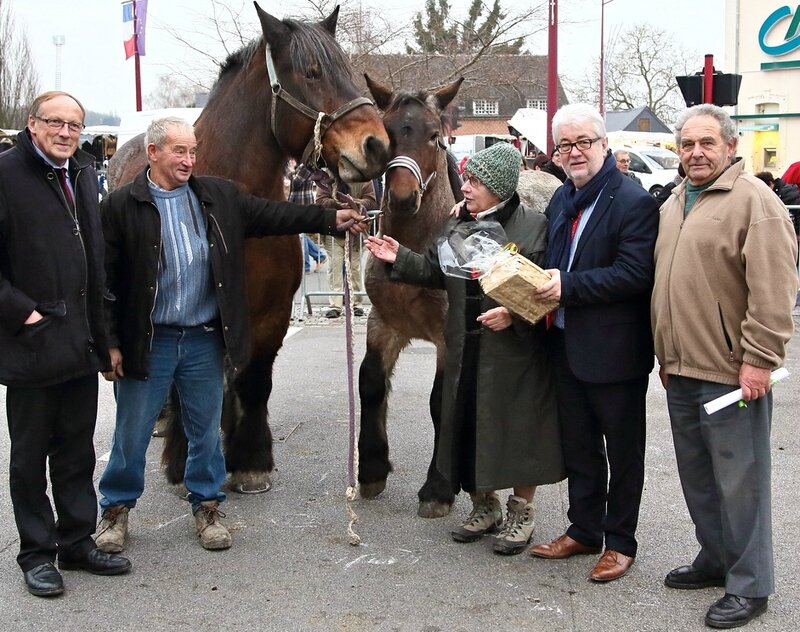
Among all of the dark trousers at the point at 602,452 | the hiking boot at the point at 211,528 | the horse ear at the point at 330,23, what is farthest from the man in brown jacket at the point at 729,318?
the hiking boot at the point at 211,528

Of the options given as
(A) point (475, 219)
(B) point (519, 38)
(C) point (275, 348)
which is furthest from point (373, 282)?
(B) point (519, 38)

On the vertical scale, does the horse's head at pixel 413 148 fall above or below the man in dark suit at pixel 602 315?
above

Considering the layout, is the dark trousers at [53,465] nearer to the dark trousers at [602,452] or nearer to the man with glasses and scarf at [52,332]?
the man with glasses and scarf at [52,332]

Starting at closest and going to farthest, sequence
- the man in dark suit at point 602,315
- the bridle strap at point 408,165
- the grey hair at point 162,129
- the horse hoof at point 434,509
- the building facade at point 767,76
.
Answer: the man in dark suit at point 602,315 < the grey hair at point 162,129 < the bridle strap at point 408,165 < the horse hoof at point 434,509 < the building facade at point 767,76

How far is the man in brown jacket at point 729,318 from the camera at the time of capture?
124 inches

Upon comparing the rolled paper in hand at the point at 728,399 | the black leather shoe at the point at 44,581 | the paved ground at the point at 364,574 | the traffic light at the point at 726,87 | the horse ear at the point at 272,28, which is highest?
the traffic light at the point at 726,87

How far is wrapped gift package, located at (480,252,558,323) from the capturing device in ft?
11.1

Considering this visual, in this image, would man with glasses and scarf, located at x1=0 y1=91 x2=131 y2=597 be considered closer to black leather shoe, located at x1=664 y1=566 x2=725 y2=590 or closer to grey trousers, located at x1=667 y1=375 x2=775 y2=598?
black leather shoe, located at x1=664 y1=566 x2=725 y2=590

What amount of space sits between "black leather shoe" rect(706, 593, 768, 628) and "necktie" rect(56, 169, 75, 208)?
2.95 m

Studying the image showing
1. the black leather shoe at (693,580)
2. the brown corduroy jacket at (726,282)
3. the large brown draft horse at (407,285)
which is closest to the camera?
the brown corduroy jacket at (726,282)

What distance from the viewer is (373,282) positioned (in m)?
4.79

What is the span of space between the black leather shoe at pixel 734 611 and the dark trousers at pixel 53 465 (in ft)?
8.41

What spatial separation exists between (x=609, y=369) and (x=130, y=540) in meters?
2.40

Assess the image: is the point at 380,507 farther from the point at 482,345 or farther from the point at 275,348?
the point at 482,345
